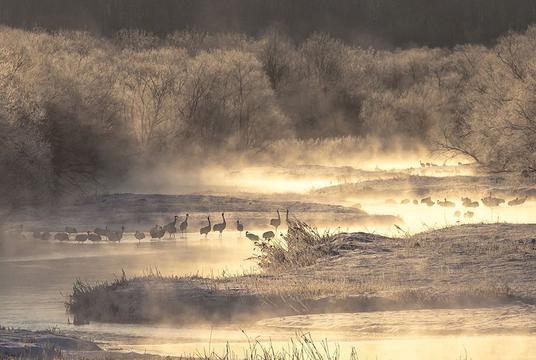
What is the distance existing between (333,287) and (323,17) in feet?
417

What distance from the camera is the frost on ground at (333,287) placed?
19.1 metres

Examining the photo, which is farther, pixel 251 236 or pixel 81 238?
pixel 81 238

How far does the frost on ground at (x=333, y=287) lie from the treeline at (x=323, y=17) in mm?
104228

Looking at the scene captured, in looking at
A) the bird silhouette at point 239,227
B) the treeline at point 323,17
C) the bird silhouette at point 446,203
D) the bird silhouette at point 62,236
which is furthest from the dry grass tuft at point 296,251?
the treeline at point 323,17

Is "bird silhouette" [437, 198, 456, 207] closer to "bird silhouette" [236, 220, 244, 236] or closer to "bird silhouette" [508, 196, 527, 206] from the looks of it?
"bird silhouette" [508, 196, 527, 206]

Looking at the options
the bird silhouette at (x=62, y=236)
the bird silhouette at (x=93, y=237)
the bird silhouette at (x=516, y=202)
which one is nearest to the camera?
the bird silhouette at (x=93, y=237)

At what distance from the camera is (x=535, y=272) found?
2142 centimetres

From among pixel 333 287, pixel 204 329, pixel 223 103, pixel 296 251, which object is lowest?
pixel 204 329

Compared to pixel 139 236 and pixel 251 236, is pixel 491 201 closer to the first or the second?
pixel 251 236

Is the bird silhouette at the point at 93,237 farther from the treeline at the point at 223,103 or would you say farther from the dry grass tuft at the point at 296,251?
the dry grass tuft at the point at 296,251

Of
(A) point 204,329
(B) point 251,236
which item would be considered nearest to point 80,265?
(B) point 251,236

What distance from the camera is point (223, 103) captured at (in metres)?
67.1

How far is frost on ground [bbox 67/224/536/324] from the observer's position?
19.1 meters

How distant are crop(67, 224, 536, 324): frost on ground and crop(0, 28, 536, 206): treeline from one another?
52.8ft
